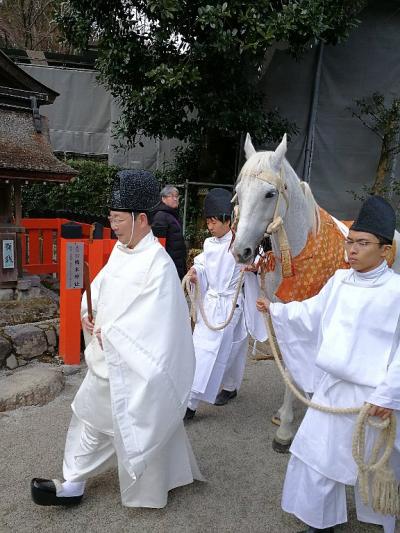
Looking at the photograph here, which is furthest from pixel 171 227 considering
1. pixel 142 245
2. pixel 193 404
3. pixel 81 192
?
pixel 81 192

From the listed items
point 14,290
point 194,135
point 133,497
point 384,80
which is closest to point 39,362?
point 14,290

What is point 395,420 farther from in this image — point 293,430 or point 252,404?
point 252,404

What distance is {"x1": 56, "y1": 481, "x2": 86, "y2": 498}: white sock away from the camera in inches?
97.9

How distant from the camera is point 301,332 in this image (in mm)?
2561

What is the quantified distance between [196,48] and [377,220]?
569 centimetres

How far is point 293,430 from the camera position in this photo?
11.9ft

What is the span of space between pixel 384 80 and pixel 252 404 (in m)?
7.83

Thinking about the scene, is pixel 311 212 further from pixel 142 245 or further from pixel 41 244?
pixel 41 244

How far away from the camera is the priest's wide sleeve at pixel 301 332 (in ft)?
8.04

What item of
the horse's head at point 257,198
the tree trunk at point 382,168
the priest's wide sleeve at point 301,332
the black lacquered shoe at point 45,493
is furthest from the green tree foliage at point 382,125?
the black lacquered shoe at point 45,493

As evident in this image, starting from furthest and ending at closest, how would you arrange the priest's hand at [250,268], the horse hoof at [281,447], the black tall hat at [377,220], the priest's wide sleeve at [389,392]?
the priest's hand at [250,268], the horse hoof at [281,447], the black tall hat at [377,220], the priest's wide sleeve at [389,392]

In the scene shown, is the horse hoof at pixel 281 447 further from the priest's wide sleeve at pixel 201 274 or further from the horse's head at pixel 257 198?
the horse's head at pixel 257 198

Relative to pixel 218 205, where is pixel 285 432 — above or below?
below

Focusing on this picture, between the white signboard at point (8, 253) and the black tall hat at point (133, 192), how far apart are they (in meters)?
3.57
